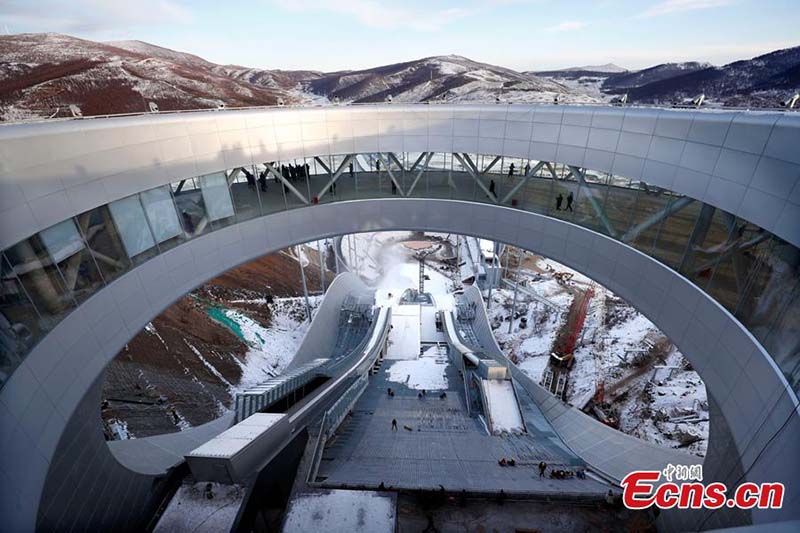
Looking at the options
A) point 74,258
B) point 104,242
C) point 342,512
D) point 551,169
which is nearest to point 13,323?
point 74,258

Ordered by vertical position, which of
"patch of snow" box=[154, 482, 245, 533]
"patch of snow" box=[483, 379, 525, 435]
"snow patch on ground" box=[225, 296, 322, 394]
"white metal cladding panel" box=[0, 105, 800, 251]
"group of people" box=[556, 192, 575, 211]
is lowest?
"snow patch on ground" box=[225, 296, 322, 394]

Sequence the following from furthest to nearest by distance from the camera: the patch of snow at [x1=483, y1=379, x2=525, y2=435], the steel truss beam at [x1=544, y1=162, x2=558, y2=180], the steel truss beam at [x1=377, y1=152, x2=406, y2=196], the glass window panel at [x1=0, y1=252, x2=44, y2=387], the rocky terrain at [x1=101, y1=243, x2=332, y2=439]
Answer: the rocky terrain at [x1=101, y1=243, x2=332, y2=439] < the steel truss beam at [x1=377, y1=152, x2=406, y2=196] < the patch of snow at [x1=483, y1=379, x2=525, y2=435] < the steel truss beam at [x1=544, y1=162, x2=558, y2=180] < the glass window panel at [x1=0, y1=252, x2=44, y2=387]

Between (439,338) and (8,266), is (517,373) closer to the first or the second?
(439,338)

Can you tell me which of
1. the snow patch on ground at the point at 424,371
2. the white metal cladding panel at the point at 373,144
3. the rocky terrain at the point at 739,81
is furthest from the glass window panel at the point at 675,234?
the rocky terrain at the point at 739,81

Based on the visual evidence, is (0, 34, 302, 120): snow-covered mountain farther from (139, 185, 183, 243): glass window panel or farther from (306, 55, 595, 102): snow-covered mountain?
(139, 185, 183, 243): glass window panel

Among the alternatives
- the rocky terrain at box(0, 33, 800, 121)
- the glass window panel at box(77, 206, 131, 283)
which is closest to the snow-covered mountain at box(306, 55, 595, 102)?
the rocky terrain at box(0, 33, 800, 121)

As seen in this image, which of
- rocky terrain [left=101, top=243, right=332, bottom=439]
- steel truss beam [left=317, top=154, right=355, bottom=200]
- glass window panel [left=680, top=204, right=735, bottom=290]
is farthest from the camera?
rocky terrain [left=101, top=243, right=332, bottom=439]

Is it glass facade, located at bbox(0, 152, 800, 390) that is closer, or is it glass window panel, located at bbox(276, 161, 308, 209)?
glass facade, located at bbox(0, 152, 800, 390)
